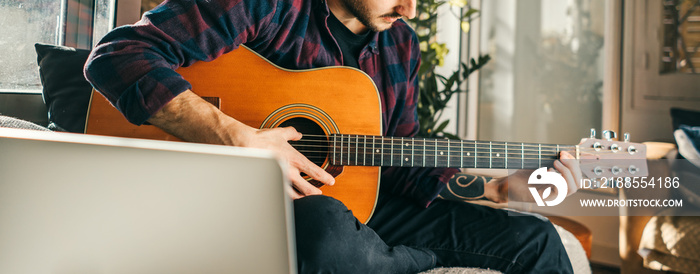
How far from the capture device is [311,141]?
115cm

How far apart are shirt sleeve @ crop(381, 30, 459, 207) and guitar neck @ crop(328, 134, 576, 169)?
0.13m

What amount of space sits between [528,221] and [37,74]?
1.47m

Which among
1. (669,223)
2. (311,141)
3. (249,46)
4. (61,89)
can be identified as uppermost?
(249,46)

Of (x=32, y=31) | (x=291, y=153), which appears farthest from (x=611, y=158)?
(x=32, y=31)

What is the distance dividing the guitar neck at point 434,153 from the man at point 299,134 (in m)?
0.07

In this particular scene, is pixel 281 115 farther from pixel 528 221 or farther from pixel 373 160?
pixel 528 221

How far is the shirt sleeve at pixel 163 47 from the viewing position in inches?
37.6

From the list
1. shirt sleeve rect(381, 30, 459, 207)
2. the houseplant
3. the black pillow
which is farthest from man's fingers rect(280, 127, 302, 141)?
the houseplant

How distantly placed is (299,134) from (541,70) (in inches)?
88.7

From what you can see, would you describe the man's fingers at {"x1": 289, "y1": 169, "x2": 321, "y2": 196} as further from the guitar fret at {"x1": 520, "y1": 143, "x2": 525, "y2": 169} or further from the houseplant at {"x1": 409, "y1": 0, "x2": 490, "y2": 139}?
the houseplant at {"x1": 409, "y1": 0, "x2": 490, "y2": 139}

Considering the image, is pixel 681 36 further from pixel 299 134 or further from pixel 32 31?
pixel 32 31

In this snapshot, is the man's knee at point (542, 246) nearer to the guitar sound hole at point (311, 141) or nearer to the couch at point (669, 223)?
the guitar sound hole at point (311, 141)

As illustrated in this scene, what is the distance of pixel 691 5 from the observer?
7.77 ft

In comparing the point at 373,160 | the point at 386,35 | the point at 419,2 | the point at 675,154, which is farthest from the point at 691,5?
the point at 373,160
